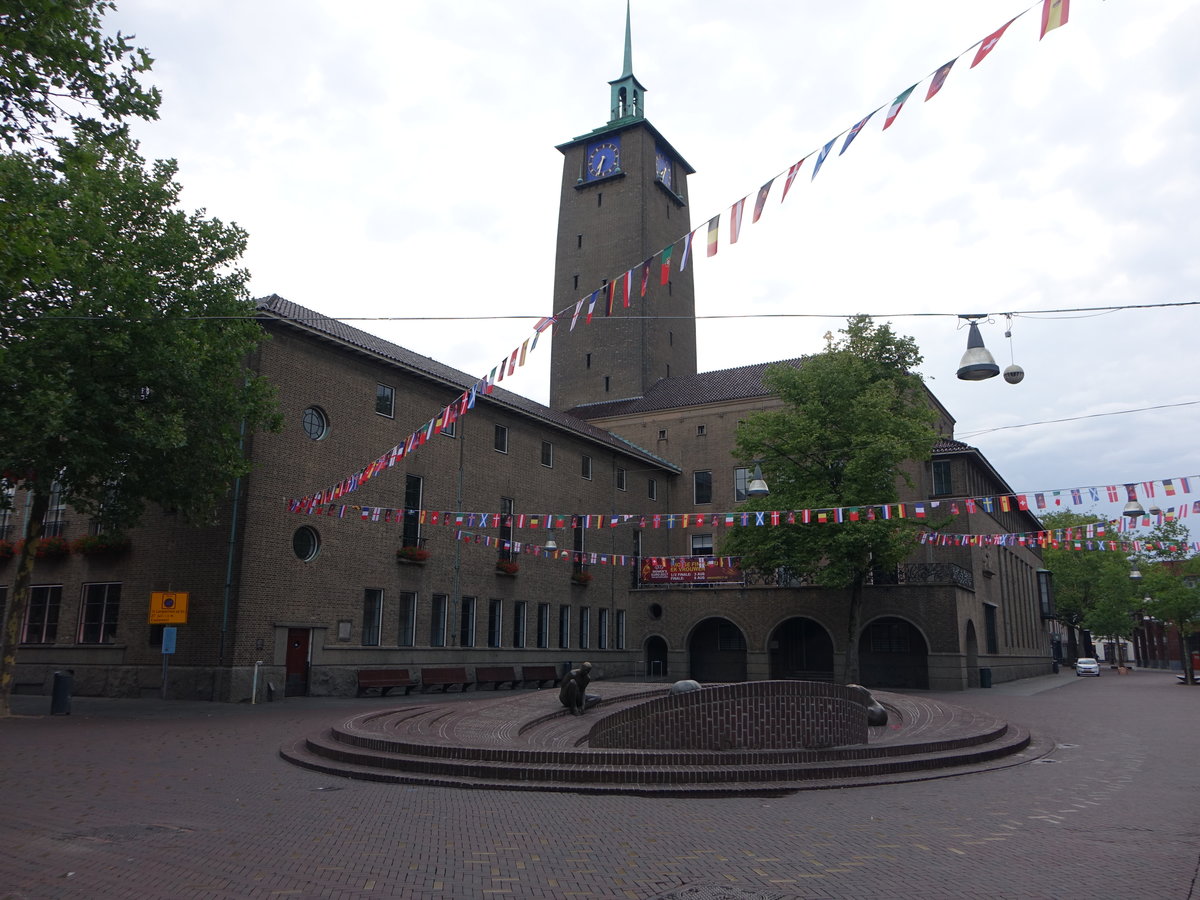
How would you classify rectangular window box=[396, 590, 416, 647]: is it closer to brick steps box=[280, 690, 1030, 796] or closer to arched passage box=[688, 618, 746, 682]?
brick steps box=[280, 690, 1030, 796]

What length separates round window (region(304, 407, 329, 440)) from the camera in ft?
92.1

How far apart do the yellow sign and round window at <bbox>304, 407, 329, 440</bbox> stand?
5943 mm

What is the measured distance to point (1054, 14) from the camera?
820 cm

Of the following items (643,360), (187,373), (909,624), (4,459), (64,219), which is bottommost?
(909,624)

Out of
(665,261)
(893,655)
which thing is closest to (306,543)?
(665,261)

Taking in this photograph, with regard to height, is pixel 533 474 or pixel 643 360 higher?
pixel 643 360

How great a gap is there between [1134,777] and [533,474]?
26.9 m

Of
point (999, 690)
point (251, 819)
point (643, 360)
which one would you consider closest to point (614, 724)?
point (251, 819)

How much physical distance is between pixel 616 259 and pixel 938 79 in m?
45.7

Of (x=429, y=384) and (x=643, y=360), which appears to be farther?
(x=643, y=360)

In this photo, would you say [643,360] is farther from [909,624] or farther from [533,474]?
[909,624]

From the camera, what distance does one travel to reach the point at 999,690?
36375 millimetres

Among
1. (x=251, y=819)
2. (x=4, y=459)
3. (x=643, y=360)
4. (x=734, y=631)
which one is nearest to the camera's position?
(x=251, y=819)

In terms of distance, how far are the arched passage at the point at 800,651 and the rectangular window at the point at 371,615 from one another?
60.9 ft
